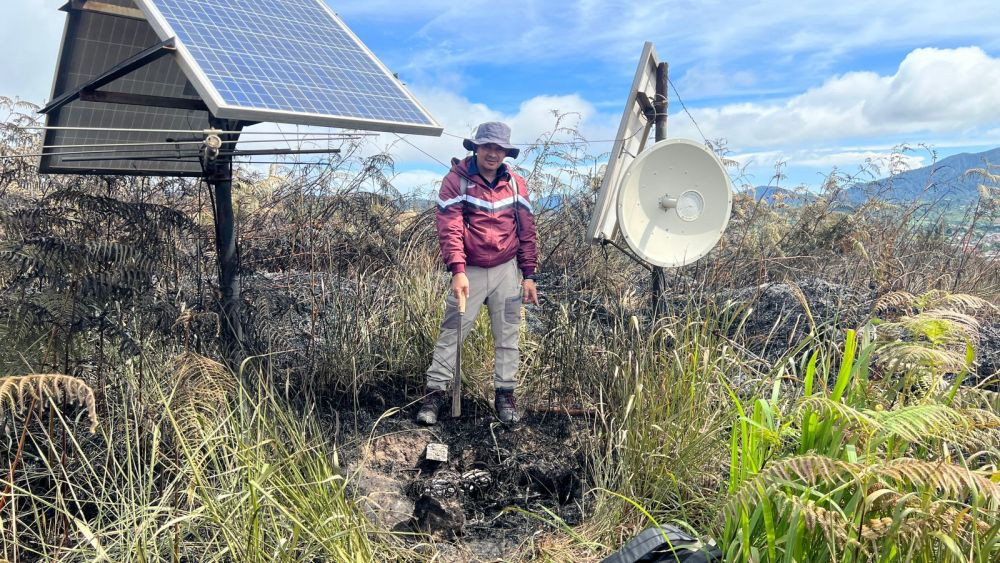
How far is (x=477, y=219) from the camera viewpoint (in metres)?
4.32

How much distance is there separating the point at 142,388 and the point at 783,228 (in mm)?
7818

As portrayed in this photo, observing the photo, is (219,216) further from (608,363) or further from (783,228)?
(783,228)

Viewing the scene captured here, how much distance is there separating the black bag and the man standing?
1.82 meters

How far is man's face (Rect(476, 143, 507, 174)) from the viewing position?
4.24 meters

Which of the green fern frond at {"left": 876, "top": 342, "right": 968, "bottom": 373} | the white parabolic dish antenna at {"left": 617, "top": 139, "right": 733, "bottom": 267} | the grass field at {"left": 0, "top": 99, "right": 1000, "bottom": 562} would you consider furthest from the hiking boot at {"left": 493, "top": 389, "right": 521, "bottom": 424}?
the green fern frond at {"left": 876, "top": 342, "right": 968, "bottom": 373}

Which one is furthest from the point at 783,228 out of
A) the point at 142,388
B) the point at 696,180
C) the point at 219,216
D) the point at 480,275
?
the point at 142,388

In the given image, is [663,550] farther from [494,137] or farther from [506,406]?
[494,137]

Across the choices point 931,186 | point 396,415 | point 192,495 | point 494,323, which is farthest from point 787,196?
point 192,495

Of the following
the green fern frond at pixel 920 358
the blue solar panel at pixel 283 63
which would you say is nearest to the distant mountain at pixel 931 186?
the green fern frond at pixel 920 358

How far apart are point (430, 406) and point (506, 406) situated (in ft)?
1.53

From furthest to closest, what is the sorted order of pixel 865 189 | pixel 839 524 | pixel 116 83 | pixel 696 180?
1. pixel 865 189
2. pixel 116 83
3. pixel 696 180
4. pixel 839 524

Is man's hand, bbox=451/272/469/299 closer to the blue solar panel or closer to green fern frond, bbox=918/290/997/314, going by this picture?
the blue solar panel

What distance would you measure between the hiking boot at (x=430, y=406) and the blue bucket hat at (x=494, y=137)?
154 cm

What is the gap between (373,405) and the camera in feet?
14.9
